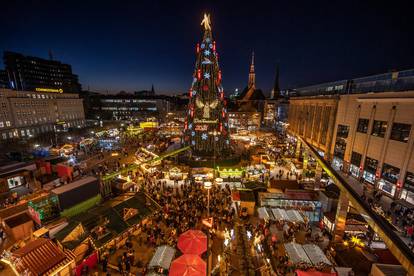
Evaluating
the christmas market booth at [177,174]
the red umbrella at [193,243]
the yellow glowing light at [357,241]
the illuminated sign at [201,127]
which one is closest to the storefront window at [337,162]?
the yellow glowing light at [357,241]

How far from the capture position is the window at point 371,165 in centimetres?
1947

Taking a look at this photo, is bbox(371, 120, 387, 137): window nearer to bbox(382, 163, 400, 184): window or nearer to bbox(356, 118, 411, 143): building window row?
bbox(356, 118, 411, 143): building window row

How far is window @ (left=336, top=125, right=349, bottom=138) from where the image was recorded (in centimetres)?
2355

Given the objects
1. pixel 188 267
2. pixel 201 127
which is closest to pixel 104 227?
pixel 188 267

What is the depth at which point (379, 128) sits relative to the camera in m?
19.1

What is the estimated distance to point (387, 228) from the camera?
6.89m

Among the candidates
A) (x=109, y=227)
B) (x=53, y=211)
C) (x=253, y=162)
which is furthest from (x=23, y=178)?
(x=253, y=162)

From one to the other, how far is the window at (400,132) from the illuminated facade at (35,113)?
68.0 metres

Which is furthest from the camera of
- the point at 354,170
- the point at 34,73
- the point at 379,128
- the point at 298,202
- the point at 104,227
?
the point at 34,73

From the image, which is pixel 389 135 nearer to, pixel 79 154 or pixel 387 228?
pixel 387 228

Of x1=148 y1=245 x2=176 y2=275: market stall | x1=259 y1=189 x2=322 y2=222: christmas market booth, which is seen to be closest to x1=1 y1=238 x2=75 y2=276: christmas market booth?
x1=148 y1=245 x2=176 y2=275: market stall

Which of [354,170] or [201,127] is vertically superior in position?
[201,127]

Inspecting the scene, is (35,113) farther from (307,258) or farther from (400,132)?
(400,132)

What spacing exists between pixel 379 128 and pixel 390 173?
463 cm
